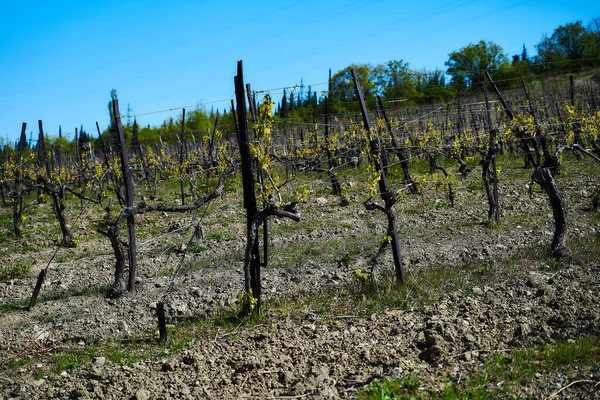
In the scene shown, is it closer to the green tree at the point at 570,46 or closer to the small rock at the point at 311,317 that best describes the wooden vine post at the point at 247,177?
the small rock at the point at 311,317

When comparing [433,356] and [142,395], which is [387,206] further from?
[142,395]

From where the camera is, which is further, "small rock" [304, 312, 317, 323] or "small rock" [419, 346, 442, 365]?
"small rock" [304, 312, 317, 323]

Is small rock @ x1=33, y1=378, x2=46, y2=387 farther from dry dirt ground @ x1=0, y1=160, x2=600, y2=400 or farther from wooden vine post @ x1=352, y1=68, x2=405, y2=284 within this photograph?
wooden vine post @ x1=352, y1=68, x2=405, y2=284

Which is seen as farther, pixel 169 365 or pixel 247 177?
pixel 247 177

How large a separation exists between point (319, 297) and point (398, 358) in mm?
1977

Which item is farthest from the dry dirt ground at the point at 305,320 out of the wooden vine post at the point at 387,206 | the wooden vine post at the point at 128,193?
the wooden vine post at the point at 387,206

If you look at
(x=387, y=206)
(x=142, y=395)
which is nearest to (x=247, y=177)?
(x=387, y=206)

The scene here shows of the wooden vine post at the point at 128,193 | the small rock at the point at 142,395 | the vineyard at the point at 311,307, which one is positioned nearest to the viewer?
the small rock at the point at 142,395

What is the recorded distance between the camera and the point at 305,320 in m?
5.68

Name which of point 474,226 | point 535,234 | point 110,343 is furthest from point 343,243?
point 110,343

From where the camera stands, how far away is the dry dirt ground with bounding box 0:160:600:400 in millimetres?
4383

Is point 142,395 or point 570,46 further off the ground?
point 570,46

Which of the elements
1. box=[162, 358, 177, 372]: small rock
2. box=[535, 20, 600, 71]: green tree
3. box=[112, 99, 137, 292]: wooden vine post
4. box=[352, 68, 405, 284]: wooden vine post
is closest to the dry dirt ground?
box=[162, 358, 177, 372]: small rock

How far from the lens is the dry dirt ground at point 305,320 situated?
14.4ft
